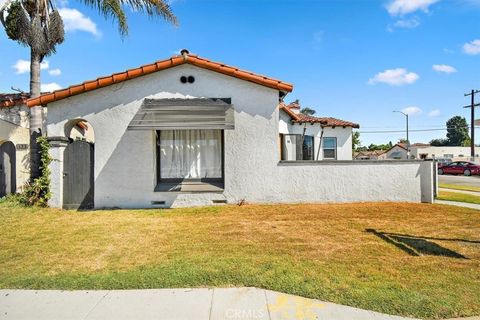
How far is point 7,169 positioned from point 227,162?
11.5 meters

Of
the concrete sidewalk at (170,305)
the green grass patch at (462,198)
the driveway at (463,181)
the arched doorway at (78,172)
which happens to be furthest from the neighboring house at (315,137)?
the concrete sidewalk at (170,305)

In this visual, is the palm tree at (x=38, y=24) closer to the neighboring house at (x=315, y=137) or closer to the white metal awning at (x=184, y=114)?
the white metal awning at (x=184, y=114)

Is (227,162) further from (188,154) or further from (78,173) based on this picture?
(78,173)

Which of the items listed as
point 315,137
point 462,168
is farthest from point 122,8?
point 462,168

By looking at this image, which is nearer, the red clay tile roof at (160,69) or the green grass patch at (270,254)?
the green grass patch at (270,254)

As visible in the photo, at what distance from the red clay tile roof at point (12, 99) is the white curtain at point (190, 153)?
26.9 feet

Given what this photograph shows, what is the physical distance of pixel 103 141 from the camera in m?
11.3

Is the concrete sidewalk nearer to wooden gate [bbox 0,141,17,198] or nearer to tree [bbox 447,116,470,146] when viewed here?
wooden gate [bbox 0,141,17,198]

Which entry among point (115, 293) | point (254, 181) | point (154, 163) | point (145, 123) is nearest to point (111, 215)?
point (154, 163)

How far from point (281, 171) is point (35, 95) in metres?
11.1

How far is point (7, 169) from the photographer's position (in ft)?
46.8

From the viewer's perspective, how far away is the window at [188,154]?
39.5ft

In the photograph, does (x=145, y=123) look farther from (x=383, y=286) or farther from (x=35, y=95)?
(x=383, y=286)

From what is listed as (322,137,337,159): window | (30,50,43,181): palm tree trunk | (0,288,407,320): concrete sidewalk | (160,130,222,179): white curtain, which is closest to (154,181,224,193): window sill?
(160,130,222,179): white curtain
